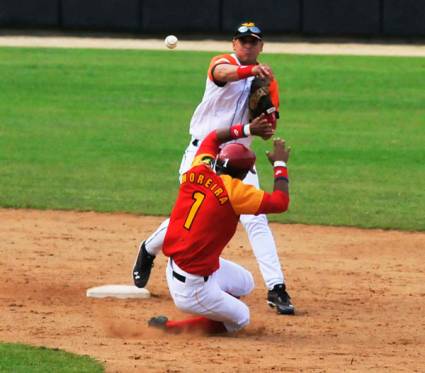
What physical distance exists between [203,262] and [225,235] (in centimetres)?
21

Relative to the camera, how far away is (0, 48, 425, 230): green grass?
1245 cm

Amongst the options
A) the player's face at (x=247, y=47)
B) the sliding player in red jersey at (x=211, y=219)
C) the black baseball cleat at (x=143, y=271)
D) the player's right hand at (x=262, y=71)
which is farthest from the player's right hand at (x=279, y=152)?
the black baseball cleat at (x=143, y=271)

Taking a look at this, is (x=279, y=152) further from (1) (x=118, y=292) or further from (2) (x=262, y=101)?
(1) (x=118, y=292)

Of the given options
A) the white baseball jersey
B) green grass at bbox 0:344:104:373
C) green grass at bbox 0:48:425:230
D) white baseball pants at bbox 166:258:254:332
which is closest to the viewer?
green grass at bbox 0:344:104:373

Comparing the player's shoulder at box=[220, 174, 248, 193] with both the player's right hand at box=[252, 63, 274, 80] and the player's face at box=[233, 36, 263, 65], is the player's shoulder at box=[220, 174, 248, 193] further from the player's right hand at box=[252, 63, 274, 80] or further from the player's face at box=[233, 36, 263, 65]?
the player's face at box=[233, 36, 263, 65]

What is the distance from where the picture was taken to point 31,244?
33.6 feet

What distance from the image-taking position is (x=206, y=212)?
7.23m

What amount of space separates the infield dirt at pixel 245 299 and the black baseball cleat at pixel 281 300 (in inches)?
2.6

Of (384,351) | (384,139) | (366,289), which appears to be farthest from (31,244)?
(384,139)

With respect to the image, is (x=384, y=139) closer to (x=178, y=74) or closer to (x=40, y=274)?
(x=178, y=74)

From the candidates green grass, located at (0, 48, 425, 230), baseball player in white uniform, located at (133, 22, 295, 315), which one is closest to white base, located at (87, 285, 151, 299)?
baseball player in white uniform, located at (133, 22, 295, 315)

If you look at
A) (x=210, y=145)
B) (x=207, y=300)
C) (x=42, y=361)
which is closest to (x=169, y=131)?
(x=210, y=145)

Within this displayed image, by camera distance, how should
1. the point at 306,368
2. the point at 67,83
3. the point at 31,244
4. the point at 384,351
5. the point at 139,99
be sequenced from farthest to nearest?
1. the point at 67,83
2. the point at 139,99
3. the point at 31,244
4. the point at 384,351
5. the point at 306,368

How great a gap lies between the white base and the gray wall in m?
18.9
